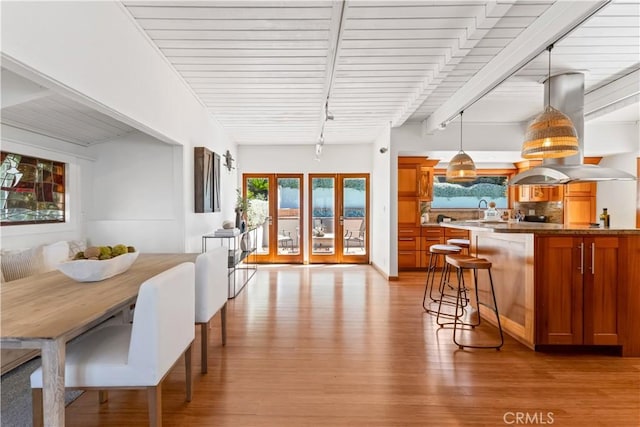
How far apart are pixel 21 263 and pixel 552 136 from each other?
185 inches

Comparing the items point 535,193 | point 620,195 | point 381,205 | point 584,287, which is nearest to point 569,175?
point 584,287

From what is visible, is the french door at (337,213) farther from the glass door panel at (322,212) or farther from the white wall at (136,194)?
the white wall at (136,194)

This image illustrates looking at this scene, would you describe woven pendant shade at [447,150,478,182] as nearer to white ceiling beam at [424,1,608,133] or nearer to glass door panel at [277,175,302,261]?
white ceiling beam at [424,1,608,133]

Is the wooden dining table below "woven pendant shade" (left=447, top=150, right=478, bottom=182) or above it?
below

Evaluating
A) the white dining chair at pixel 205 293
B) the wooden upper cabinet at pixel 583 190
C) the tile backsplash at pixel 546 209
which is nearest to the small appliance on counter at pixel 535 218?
the tile backsplash at pixel 546 209

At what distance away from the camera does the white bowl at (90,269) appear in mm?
1951

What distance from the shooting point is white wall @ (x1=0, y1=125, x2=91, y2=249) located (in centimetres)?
294

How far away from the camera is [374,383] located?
228 cm

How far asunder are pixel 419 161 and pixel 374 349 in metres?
4.38

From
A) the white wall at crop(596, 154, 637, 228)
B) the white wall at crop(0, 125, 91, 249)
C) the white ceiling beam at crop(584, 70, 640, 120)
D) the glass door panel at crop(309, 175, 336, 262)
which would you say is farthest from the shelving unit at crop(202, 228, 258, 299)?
the white wall at crop(596, 154, 637, 228)

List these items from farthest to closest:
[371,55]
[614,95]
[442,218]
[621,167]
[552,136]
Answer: [442,218] < [621,167] < [614,95] < [371,55] < [552,136]

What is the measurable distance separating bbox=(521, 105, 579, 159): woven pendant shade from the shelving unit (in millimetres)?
3354

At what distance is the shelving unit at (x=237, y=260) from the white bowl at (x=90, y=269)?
157 centimetres

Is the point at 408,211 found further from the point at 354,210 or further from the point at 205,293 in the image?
the point at 205,293
